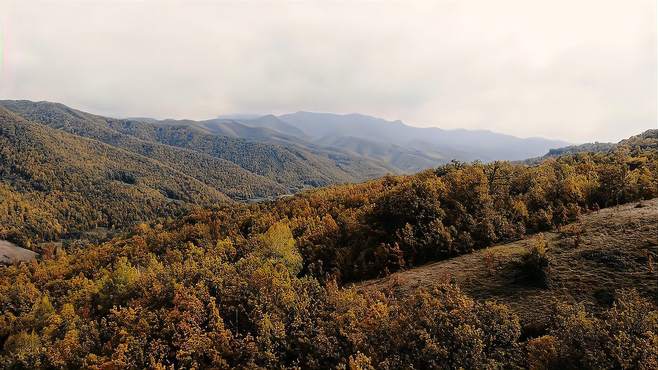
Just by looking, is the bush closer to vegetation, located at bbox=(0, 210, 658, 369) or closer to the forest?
the forest

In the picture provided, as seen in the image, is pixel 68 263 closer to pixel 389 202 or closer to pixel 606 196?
pixel 389 202

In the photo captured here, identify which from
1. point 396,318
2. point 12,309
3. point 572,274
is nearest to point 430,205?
point 572,274

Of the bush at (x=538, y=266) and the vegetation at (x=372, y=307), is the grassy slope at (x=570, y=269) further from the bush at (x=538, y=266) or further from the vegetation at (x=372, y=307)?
the vegetation at (x=372, y=307)

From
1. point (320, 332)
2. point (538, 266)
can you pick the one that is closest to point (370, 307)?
point (320, 332)

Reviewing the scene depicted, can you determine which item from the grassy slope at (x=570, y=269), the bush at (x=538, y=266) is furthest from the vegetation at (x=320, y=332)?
the bush at (x=538, y=266)

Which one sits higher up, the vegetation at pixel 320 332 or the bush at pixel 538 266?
the bush at pixel 538 266

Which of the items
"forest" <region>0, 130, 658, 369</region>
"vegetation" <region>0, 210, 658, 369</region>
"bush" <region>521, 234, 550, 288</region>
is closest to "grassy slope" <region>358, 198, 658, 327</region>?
"bush" <region>521, 234, 550, 288</region>
